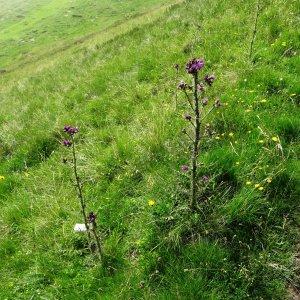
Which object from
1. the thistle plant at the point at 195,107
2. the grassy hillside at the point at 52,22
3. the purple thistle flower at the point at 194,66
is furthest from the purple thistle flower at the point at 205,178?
the grassy hillside at the point at 52,22

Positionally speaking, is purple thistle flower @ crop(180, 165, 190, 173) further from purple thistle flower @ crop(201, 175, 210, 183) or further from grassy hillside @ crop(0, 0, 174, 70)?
grassy hillside @ crop(0, 0, 174, 70)

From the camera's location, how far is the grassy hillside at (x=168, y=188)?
4320 millimetres

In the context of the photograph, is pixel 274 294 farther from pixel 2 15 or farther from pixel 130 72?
pixel 2 15

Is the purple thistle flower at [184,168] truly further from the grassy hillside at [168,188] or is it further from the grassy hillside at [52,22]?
the grassy hillside at [52,22]

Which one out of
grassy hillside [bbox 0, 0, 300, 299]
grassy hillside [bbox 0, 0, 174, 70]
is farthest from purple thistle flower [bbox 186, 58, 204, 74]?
grassy hillside [bbox 0, 0, 174, 70]

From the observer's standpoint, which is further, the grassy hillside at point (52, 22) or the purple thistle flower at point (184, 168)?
the grassy hillside at point (52, 22)

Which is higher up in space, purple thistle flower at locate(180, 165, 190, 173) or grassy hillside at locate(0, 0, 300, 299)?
purple thistle flower at locate(180, 165, 190, 173)

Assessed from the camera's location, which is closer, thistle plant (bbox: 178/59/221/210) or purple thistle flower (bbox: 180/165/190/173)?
thistle plant (bbox: 178/59/221/210)

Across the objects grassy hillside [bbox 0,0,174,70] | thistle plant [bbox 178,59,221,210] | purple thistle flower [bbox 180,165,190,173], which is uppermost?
thistle plant [bbox 178,59,221,210]

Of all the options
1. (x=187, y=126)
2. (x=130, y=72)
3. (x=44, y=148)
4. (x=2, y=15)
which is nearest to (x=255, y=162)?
(x=187, y=126)

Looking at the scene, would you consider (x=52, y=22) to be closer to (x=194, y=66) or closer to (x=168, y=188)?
(x=168, y=188)

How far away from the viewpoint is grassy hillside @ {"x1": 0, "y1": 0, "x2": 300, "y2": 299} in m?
4.32

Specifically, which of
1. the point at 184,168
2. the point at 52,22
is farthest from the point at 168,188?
the point at 52,22

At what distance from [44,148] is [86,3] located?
217 feet
